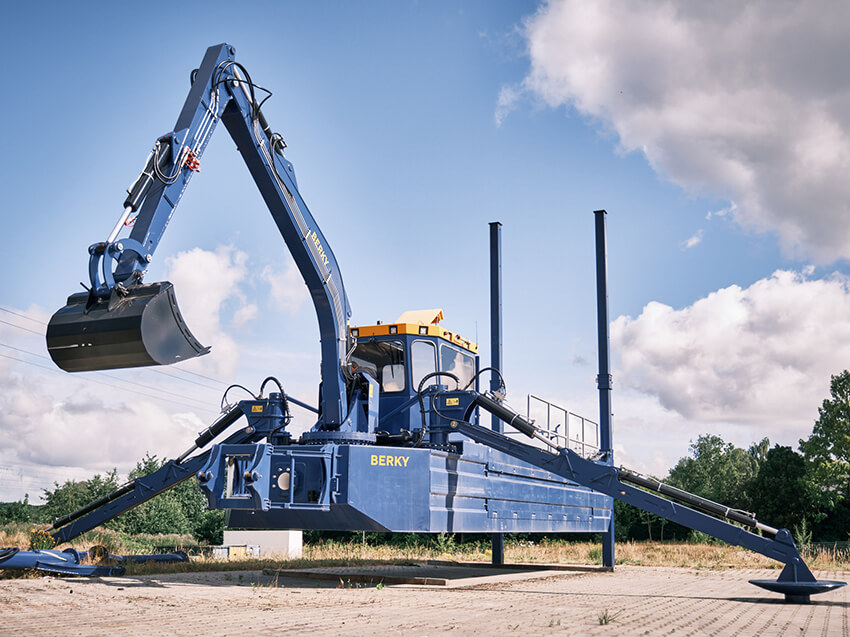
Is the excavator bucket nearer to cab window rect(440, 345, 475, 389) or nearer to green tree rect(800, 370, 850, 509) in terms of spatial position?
cab window rect(440, 345, 475, 389)

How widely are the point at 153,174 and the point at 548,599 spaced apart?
8.37 metres

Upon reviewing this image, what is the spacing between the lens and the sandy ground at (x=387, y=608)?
8078mm

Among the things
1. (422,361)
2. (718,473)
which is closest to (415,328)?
(422,361)

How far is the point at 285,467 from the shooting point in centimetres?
1210

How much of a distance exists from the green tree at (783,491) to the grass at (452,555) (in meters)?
14.4

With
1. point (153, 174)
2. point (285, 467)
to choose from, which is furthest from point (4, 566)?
point (153, 174)

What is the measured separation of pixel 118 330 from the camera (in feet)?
31.9

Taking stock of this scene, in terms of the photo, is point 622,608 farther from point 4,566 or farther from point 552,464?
point 4,566

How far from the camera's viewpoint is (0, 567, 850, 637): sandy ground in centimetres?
808

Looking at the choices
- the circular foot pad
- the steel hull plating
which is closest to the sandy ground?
the circular foot pad

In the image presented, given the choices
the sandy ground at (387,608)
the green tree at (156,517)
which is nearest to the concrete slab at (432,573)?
the sandy ground at (387,608)

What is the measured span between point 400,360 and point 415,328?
0.68 metres

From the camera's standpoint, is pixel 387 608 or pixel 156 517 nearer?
pixel 387 608

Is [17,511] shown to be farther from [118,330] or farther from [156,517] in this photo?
[118,330]
